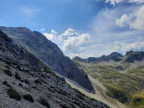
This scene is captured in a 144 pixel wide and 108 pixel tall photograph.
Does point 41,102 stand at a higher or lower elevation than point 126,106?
higher

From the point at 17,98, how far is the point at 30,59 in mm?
97197

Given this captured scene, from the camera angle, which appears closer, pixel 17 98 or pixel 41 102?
pixel 17 98

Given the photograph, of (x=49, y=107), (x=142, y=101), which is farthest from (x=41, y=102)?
(x=142, y=101)

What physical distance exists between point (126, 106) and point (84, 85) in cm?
6898

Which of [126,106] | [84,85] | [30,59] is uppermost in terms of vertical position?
[30,59]

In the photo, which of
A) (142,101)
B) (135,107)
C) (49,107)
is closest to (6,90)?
(49,107)

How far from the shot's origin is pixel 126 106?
18762 cm

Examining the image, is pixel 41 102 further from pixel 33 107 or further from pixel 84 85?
pixel 84 85

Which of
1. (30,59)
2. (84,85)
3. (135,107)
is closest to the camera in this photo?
(30,59)

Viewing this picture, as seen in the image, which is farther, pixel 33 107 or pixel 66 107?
pixel 66 107

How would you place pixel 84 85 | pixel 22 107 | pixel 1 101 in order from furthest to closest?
pixel 84 85 → pixel 22 107 → pixel 1 101

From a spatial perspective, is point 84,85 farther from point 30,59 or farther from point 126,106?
point 30,59

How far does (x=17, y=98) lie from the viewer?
2019cm

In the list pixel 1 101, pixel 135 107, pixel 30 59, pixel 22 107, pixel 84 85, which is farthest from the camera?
pixel 84 85
